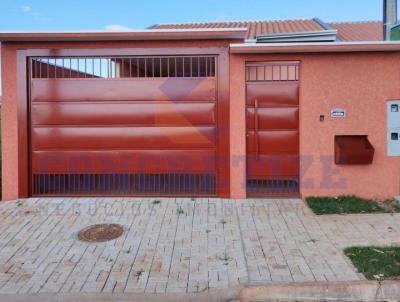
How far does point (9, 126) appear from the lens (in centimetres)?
808

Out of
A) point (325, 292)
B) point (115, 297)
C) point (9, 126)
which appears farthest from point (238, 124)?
point (115, 297)

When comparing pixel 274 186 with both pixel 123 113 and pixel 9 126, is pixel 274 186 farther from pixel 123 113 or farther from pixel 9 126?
pixel 9 126

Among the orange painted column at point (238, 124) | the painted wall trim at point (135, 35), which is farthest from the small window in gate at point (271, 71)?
the painted wall trim at point (135, 35)

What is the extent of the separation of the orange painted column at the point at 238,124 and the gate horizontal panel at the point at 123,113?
0.43m

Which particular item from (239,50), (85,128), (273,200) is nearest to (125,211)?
(85,128)

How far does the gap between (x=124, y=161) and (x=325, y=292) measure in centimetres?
492

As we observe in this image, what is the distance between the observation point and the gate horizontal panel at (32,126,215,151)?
812 centimetres

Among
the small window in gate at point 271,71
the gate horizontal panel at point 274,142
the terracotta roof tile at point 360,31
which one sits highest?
the terracotta roof tile at point 360,31

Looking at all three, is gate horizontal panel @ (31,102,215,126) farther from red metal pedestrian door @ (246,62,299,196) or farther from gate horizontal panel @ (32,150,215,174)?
red metal pedestrian door @ (246,62,299,196)

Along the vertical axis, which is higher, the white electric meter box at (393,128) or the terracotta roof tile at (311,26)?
the terracotta roof tile at (311,26)

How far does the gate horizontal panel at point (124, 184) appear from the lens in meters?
8.26

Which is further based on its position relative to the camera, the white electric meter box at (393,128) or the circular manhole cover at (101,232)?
the white electric meter box at (393,128)

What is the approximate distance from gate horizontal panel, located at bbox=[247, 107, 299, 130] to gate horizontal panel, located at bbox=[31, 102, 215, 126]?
74cm

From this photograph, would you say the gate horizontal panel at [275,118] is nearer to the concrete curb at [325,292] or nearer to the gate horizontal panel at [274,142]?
the gate horizontal panel at [274,142]
